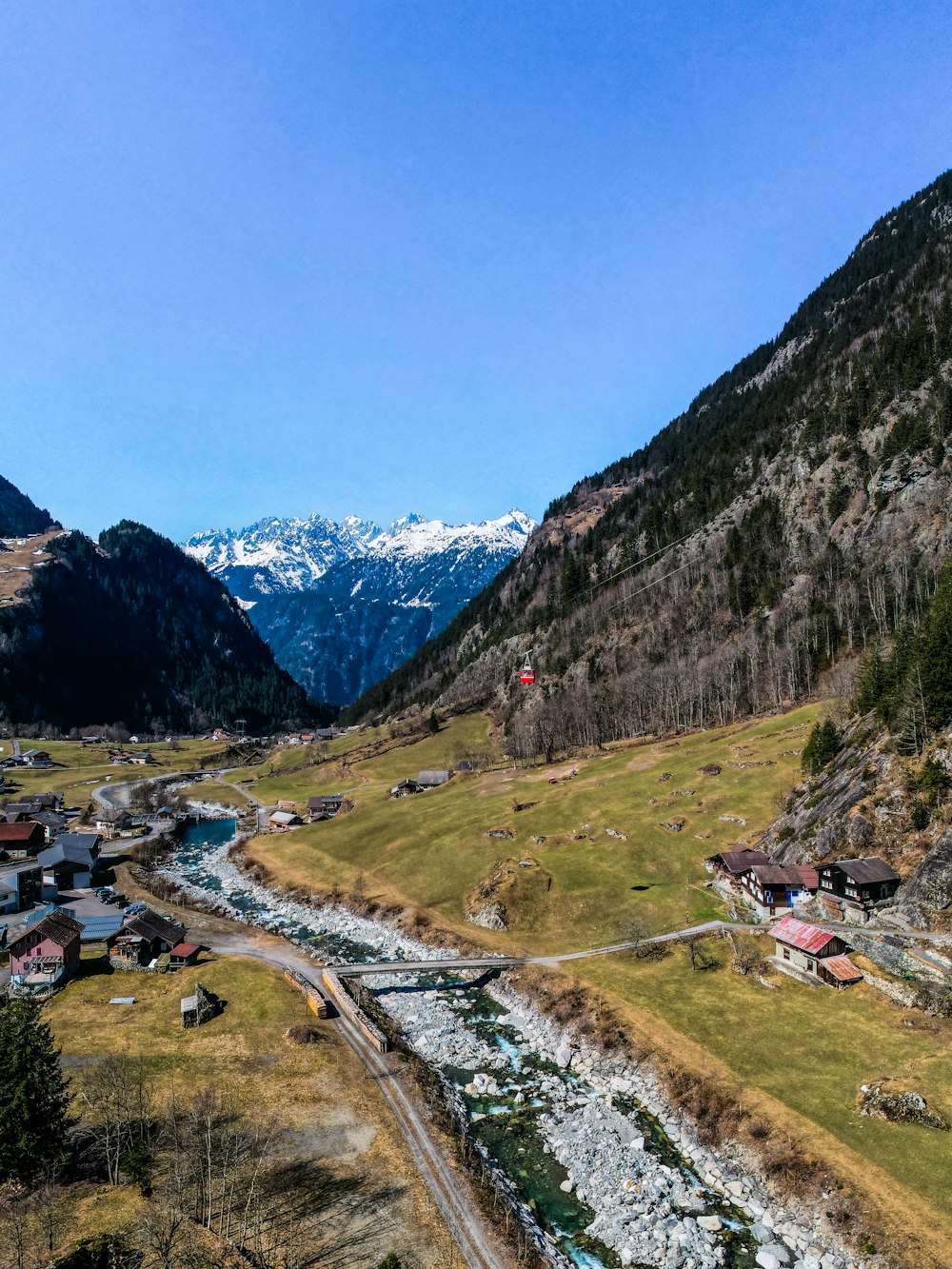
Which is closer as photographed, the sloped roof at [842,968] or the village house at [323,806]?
the sloped roof at [842,968]

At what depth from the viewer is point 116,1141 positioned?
41.2 m

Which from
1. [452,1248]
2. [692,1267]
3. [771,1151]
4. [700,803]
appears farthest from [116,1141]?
[700,803]

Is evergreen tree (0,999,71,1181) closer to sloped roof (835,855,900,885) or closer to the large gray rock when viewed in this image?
sloped roof (835,855,900,885)

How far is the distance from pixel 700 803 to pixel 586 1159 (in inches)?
2573

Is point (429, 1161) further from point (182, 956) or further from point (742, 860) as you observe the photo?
point (742, 860)

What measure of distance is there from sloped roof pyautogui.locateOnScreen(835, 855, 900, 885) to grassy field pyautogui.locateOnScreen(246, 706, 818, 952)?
55.5ft

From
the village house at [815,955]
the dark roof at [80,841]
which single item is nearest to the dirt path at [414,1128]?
the village house at [815,955]

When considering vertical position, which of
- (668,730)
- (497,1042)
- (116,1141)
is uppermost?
(668,730)

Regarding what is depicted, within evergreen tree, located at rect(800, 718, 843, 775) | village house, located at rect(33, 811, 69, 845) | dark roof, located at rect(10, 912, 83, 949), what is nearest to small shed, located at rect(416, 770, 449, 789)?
village house, located at rect(33, 811, 69, 845)

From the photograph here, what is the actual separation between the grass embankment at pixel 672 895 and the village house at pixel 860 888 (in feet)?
27.1

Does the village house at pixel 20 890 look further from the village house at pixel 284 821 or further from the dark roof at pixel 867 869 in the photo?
the dark roof at pixel 867 869

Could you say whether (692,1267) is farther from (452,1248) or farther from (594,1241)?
(452,1248)

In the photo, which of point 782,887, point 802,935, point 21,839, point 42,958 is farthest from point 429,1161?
point 21,839

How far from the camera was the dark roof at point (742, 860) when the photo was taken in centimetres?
7894
